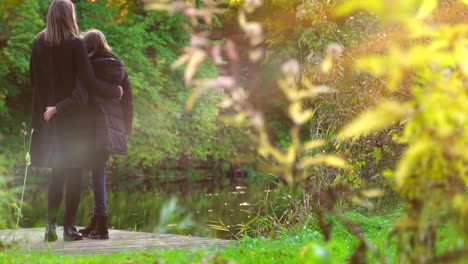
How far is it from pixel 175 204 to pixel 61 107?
186 inches

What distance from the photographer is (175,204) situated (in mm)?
11148

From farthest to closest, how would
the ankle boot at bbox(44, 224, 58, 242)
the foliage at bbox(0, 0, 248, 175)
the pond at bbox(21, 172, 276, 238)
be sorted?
the foliage at bbox(0, 0, 248, 175) → the pond at bbox(21, 172, 276, 238) → the ankle boot at bbox(44, 224, 58, 242)

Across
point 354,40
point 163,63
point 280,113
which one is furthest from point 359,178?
point 280,113

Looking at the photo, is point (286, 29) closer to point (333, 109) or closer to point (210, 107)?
point (210, 107)

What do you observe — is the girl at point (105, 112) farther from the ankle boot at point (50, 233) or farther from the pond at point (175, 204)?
the pond at point (175, 204)

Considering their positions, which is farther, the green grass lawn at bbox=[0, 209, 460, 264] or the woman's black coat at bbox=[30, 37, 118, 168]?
the woman's black coat at bbox=[30, 37, 118, 168]

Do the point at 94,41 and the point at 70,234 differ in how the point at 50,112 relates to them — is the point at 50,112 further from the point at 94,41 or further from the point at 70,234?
the point at 70,234

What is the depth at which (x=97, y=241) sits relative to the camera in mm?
7117

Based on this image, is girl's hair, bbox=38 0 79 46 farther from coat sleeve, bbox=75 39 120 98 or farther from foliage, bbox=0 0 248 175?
foliage, bbox=0 0 248 175

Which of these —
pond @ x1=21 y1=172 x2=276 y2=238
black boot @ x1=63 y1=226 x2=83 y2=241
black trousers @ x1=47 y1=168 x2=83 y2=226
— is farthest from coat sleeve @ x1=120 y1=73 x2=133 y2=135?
pond @ x1=21 y1=172 x2=276 y2=238

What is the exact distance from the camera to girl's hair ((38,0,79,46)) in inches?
253

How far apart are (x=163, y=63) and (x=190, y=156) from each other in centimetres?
384

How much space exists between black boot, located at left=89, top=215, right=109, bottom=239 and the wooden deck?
3.0 inches

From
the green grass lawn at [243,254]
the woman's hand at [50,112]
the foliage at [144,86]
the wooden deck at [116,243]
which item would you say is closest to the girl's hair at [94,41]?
the woman's hand at [50,112]
